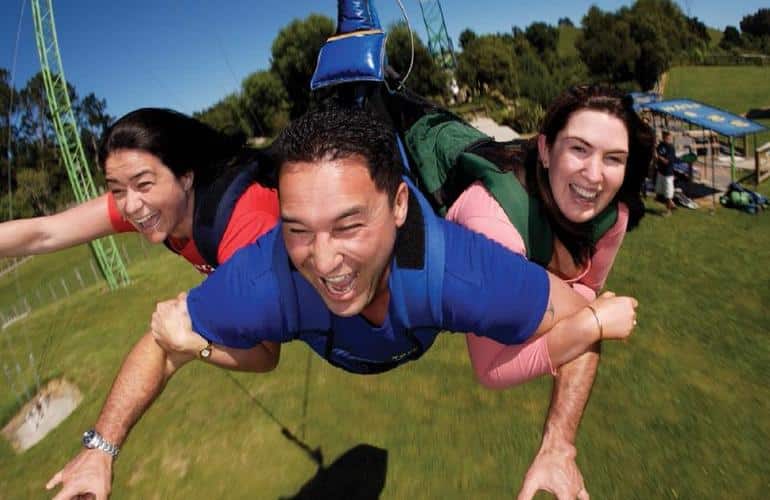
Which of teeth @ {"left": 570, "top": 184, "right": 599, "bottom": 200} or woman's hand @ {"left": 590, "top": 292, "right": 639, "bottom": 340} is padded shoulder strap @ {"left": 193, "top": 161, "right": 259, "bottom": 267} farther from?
woman's hand @ {"left": 590, "top": 292, "right": 639, "bottom": 340}

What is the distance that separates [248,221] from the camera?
2545 millimetres

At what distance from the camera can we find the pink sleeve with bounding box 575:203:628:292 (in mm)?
2729

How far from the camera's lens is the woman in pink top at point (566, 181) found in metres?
2.24

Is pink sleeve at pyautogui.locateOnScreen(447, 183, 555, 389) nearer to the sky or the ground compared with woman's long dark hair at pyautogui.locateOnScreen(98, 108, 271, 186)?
nearer to the ground

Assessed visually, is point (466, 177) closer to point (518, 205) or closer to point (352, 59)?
point (518, 205)

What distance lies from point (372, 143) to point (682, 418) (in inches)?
182

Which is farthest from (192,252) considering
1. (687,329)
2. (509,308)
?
(687,329)

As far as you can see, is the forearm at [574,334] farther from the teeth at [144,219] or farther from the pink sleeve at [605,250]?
the teeth at [144,219]

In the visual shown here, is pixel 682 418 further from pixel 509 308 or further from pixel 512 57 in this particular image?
pixel 512 57

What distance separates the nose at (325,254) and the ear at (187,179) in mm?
1523

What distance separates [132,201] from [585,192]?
2.39m

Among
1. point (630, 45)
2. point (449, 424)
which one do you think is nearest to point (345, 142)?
point (449, 424)

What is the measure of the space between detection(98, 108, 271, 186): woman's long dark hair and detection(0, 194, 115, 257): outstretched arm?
0.63m

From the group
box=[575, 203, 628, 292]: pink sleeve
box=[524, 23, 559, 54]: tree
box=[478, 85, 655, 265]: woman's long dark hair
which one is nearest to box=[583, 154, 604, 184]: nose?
box=[478, 85, 655, 265]: woman's long dark hair
